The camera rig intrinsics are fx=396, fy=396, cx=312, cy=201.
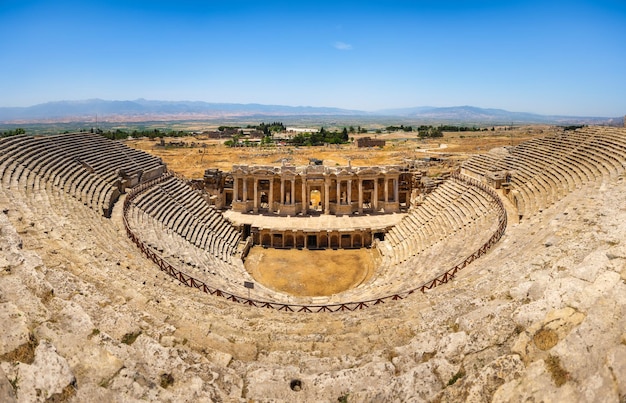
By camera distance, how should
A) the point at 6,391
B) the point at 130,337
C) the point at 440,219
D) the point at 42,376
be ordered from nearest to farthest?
1. the point at 6,391
2. the point at 42,376
3. the point at 130,337
4. the point at 440,219

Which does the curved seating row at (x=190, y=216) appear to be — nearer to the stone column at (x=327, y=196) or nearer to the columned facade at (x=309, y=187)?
the columned facade at (x=309, y=187)

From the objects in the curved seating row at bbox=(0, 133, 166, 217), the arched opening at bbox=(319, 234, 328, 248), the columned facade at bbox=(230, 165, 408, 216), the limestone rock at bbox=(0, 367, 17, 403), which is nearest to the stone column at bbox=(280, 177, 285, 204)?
the columned facade at bbox=(230, 165, 408, 216)

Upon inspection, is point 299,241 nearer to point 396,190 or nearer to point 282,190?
point 282,190

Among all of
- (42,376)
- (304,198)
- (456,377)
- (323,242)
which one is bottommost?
(323,242)

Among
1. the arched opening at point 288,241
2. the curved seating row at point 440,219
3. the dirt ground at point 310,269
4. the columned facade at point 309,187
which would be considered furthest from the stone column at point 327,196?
the curved seating row at point 440,219

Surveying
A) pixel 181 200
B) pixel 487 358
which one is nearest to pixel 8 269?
pixel 487 358

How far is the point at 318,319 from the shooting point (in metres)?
12.7

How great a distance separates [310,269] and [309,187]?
437 inches

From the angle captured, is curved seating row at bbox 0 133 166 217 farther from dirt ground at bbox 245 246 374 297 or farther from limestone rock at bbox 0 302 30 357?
limestone rock at bbox 0 302 30 357

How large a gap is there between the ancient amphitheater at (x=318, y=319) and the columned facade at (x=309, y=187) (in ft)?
46.2

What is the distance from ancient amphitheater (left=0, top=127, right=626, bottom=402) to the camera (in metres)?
7.20

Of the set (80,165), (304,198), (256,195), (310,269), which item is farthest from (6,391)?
(256,195)

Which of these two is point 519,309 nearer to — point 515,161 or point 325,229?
point 325,229

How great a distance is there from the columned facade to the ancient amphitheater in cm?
1408
